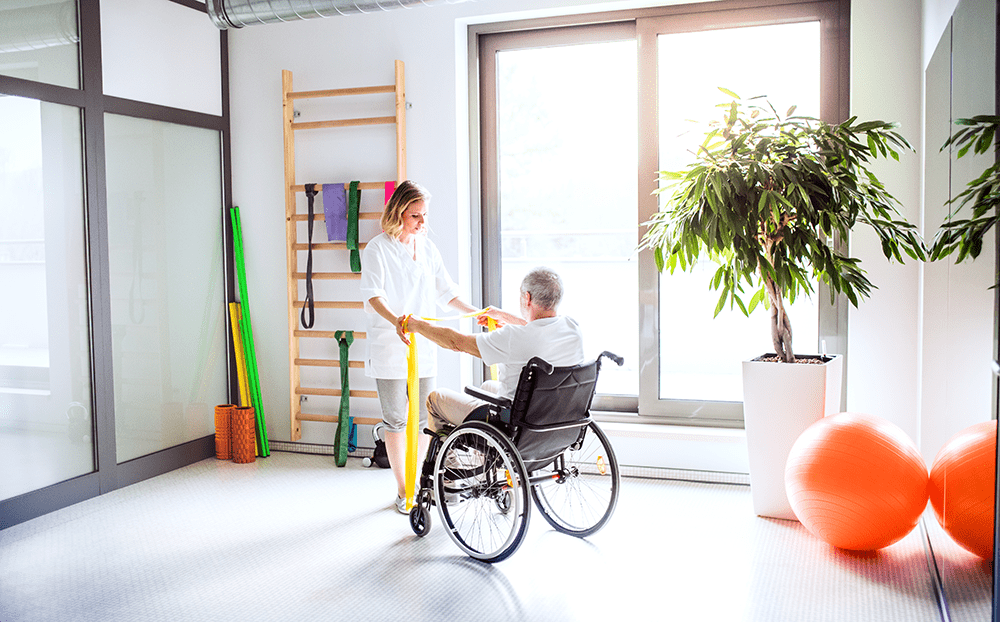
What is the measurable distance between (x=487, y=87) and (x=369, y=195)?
948 millimetres

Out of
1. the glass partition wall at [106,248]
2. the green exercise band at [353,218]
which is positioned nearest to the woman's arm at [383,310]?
the green exercise band at [353,218]

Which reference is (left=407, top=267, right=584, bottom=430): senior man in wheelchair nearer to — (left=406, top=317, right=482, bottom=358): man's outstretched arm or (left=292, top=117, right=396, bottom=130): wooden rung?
(left=406, top=317, right=482, bottom=358): man's outstretched arm

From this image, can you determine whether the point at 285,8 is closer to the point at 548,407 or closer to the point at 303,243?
the point at 303,243

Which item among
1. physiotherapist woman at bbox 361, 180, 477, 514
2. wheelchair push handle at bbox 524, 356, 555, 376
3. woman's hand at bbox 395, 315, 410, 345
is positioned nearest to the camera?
wheelchair push handle at bbox 524, 356, 555, 376

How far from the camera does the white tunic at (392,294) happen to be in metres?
3.58

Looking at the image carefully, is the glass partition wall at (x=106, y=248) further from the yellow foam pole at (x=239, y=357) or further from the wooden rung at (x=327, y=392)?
the wooden rung at (x=327, y=392)

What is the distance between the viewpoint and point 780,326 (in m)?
3.55

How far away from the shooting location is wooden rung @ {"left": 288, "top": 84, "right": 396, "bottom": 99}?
4.47 meters

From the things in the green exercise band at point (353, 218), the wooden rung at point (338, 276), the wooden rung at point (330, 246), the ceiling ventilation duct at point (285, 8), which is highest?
the ceiling ventilation duct at point (285, 8)

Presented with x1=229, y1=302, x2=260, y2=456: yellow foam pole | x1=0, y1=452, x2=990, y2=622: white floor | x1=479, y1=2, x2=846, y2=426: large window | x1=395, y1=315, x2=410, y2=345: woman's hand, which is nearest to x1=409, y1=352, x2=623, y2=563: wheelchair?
x1=0, y1=452, x2=990, y2=622: white floor

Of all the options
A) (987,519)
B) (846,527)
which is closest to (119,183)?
(846,527)

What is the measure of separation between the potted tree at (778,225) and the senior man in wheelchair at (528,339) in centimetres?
71

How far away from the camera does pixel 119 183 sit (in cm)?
419

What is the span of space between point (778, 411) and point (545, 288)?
1260mm
